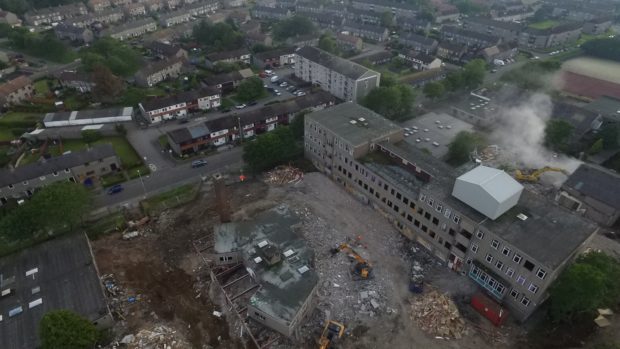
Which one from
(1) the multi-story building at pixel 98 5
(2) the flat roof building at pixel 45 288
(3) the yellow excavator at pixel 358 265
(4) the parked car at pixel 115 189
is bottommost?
(4) the parked car at pixel 115 189

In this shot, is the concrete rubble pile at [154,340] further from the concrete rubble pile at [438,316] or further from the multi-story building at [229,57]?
the multi-story building at [229,57]

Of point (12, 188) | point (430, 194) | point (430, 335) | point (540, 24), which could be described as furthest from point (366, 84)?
point (540, 24)

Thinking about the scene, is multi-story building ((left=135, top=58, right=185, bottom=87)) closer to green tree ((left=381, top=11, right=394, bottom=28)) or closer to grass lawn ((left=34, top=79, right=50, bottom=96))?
grass lawn ((left=34, top=79, right=50, bottom=96))

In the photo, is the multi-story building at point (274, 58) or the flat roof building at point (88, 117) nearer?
the flat roof building at point (88, 117)

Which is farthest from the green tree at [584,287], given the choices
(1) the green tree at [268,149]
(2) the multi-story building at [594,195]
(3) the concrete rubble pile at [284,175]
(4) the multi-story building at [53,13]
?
(4) the multi-story building at [53,13]

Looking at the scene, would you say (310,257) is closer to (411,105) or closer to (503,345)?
(503,345)

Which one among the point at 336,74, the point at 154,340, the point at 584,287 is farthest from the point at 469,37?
the point at 154,340
